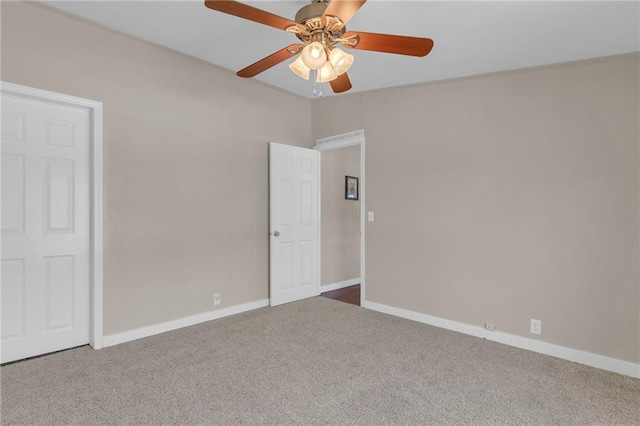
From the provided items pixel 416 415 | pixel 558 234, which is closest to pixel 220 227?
→ pixel 416 415

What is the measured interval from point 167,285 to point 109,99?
175cm

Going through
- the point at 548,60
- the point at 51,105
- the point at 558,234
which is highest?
the point at 548,60

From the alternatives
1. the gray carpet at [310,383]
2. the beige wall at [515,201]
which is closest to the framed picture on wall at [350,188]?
the beige wall at [515,201]

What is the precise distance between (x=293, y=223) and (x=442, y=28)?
2.70 meters

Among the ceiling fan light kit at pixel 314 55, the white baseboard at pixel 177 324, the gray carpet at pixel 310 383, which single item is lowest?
the gray carpet at pixel 310 383

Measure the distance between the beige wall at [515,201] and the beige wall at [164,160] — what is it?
4.83ft

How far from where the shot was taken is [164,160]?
3.32 metres

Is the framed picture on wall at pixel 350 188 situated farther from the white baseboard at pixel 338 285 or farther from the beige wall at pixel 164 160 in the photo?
the beige wall at pixel 164 160

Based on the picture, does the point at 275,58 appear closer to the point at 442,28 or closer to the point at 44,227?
the point at 442,28

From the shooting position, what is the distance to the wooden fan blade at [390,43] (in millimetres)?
1958

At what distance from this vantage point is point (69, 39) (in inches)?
109

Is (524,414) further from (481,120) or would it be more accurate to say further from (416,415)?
(481,120)

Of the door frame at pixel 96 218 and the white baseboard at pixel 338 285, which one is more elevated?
the door frame at pixel 96 218

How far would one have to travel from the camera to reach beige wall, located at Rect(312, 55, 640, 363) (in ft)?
8.96
